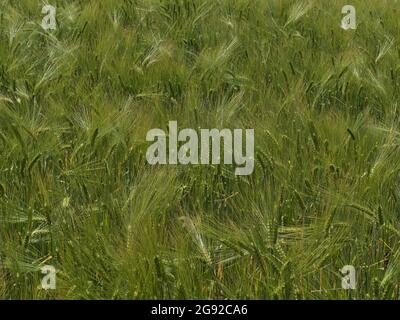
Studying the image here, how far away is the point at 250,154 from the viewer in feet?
6.17

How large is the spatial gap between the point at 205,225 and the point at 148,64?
1282 mm

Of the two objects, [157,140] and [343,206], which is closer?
[343,206]

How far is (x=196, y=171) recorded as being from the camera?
1825 mm

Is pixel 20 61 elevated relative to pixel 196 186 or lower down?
elevated

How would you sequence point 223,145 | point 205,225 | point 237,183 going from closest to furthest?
point 205,225, point 237,183, point 223,145

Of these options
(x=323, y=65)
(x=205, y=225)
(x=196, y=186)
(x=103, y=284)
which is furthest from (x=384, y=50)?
(x=103, y=284)

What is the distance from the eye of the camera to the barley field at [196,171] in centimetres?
144

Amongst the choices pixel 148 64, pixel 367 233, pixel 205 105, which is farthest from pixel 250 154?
pixel 148 64

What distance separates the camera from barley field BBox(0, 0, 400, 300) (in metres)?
1.44

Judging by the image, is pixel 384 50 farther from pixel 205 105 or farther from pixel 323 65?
pixel 205 105

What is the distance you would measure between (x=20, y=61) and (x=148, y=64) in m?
0.48
